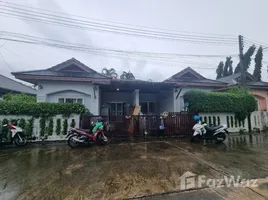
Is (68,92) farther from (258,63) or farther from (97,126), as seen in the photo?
(258,63)

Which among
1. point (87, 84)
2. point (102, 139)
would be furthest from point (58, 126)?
point (87, 84)

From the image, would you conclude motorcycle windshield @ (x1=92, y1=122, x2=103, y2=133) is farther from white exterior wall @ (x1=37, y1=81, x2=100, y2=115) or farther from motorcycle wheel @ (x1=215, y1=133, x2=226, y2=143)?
motorcycle wheel @ (x1=215, y1=133, x2=226, y2=143)

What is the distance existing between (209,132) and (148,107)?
6.87 meters

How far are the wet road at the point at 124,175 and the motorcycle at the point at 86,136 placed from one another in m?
1.27

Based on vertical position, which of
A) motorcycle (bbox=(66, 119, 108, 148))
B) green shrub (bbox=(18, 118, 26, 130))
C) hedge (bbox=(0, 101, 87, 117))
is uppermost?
hedge (bbox=(0, 101, 87, 117))

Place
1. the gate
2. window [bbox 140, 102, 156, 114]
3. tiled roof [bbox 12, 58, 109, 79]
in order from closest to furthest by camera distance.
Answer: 1. the gate
2. tiled roof [bbox 12, 58, 109, 79]
3. window [bbox 140, 102, 156, 114]

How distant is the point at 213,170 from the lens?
3.33m

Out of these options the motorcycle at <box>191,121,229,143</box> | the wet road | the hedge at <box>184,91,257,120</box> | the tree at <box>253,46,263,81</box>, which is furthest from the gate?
the tree at <box>253,46,263,81</box>

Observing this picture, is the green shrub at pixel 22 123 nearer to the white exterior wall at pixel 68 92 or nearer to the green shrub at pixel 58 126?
the green shrub at pixel 58 126

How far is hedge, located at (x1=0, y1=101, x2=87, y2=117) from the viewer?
256 inches

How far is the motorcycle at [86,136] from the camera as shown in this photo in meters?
5.88

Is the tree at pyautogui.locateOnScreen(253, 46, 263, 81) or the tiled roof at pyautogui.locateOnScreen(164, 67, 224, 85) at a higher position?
the tree at pyautogui.locateOnScreen(253, 46, 263, 81)

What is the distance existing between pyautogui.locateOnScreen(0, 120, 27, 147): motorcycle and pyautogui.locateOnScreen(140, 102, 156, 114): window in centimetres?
873

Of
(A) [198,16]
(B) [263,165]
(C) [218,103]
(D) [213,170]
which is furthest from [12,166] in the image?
(A) [198,16]
